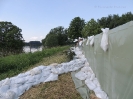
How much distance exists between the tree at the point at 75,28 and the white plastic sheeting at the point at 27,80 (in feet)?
93.7

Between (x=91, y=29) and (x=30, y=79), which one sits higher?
(x=91, y=29)

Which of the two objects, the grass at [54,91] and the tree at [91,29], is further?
the tree at [91,29]

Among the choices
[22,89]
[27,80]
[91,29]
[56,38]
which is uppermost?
[91,29]

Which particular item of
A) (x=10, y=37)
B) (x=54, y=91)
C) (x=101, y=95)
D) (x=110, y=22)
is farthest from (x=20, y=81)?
(x=110, y=22)

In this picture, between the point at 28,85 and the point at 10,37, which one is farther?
the point at 10,37

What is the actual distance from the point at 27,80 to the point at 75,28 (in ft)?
99.3

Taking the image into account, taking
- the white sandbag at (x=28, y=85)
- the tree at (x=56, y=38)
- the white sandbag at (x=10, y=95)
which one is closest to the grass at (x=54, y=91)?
the white sandbag at (x=28, y=85)

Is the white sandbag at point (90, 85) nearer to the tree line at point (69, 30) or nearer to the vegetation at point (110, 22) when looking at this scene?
the vegetation at point (110, 22)

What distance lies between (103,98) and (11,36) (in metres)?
37.4

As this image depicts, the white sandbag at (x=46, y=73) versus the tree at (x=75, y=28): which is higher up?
the tree at (x=75, y=28)

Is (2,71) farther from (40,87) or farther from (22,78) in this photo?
(40,87)

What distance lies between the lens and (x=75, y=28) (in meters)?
34.1

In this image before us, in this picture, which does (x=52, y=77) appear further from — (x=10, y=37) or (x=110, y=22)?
(x=110, y=22)

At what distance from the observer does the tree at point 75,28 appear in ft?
111
